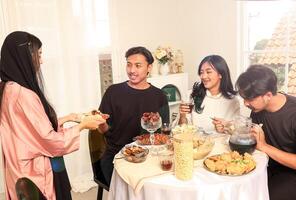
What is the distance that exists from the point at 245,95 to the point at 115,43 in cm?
185

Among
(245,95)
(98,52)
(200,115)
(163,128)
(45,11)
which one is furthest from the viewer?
(98,52)

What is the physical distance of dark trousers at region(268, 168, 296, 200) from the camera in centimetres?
171

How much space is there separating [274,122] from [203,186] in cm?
77

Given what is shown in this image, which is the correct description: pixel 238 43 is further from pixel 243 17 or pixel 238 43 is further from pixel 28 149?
pixel 28 149

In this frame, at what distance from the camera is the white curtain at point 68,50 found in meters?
2.63

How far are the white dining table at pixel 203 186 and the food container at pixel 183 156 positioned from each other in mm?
32

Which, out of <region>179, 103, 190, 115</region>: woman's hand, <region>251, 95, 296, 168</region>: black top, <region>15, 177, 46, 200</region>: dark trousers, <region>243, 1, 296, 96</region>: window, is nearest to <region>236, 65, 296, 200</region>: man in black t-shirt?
<region>251, 95, 296, 168</region>: black top

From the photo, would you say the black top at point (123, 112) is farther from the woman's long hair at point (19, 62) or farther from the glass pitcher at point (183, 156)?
the glass pitcher at point (183, 156)

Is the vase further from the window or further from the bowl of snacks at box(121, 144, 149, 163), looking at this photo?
the bowl of snacks at box(121, 144, 149, 163)

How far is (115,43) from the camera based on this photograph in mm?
3213

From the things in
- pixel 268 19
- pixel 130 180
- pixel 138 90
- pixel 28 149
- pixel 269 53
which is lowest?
pixel 130 180

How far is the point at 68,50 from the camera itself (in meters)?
2.89

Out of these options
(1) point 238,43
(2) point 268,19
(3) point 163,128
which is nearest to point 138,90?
(3) point 163,128

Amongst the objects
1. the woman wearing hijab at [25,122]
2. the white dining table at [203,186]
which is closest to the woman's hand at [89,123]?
the woman wearing hijab at [25,122]
